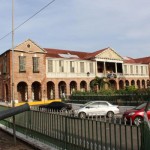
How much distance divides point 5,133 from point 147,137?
10836 millimetres

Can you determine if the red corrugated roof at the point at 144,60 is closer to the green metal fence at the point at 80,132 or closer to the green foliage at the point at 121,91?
the green foliage at the point at 121,91

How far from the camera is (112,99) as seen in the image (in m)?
32.9

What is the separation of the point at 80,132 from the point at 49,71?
4447 cm

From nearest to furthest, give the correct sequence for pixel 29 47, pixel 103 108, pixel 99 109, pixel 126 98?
pixel 99 109 < pixel 103 108 < pixel 126 98 < pixel 29 47

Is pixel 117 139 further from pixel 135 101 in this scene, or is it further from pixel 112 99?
pixel 112 99

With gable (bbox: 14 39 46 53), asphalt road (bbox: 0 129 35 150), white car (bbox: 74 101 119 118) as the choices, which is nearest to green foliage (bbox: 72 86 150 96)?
white car (bbox: 74 101 119 118)

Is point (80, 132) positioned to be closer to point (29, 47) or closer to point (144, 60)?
point (29, 47)

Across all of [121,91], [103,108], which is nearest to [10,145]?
[103,108]

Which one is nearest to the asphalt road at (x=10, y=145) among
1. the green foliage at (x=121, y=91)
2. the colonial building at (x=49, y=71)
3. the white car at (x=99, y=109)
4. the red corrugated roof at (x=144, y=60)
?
the white car at (x=99, y=109)

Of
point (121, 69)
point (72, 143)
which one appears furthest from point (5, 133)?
point (121, 69)

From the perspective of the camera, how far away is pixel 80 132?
812 centimetres

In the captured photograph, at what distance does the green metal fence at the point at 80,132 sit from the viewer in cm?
626

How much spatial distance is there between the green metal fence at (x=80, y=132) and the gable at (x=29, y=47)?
37.0m

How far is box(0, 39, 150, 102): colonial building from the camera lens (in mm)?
48719
